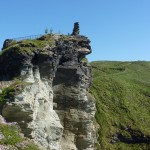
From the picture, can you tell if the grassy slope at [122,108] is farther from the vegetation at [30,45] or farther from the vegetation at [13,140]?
the vegetation at [13,140]

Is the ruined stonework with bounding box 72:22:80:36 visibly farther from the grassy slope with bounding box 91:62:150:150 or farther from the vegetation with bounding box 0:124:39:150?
the grassy slope with bounding box 91:62:150:150

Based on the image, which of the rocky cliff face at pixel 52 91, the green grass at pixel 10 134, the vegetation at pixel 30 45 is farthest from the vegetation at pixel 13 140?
the vegetation at pixel 30 45

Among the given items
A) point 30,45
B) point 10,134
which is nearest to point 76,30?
point 30,45

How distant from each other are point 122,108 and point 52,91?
50583 millimetres

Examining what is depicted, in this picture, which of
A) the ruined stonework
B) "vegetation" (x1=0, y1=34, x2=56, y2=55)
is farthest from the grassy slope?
"vegetation" (x1=0, y1=34, x2=56, y2=55)

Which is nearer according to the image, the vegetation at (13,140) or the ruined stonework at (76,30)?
the vegetation at (13,140)

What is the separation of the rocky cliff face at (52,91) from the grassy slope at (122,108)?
2981 centimetres

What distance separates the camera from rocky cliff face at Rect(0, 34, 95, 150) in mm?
38397

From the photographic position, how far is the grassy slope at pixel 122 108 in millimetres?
83213

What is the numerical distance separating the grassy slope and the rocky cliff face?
97.8 ft

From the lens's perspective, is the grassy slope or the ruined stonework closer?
the ruined stonework

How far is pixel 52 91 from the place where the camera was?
47.5 metres

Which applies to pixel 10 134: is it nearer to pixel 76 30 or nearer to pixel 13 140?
pixel 13 140

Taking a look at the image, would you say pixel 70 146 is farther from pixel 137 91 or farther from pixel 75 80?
pixel 137 91
